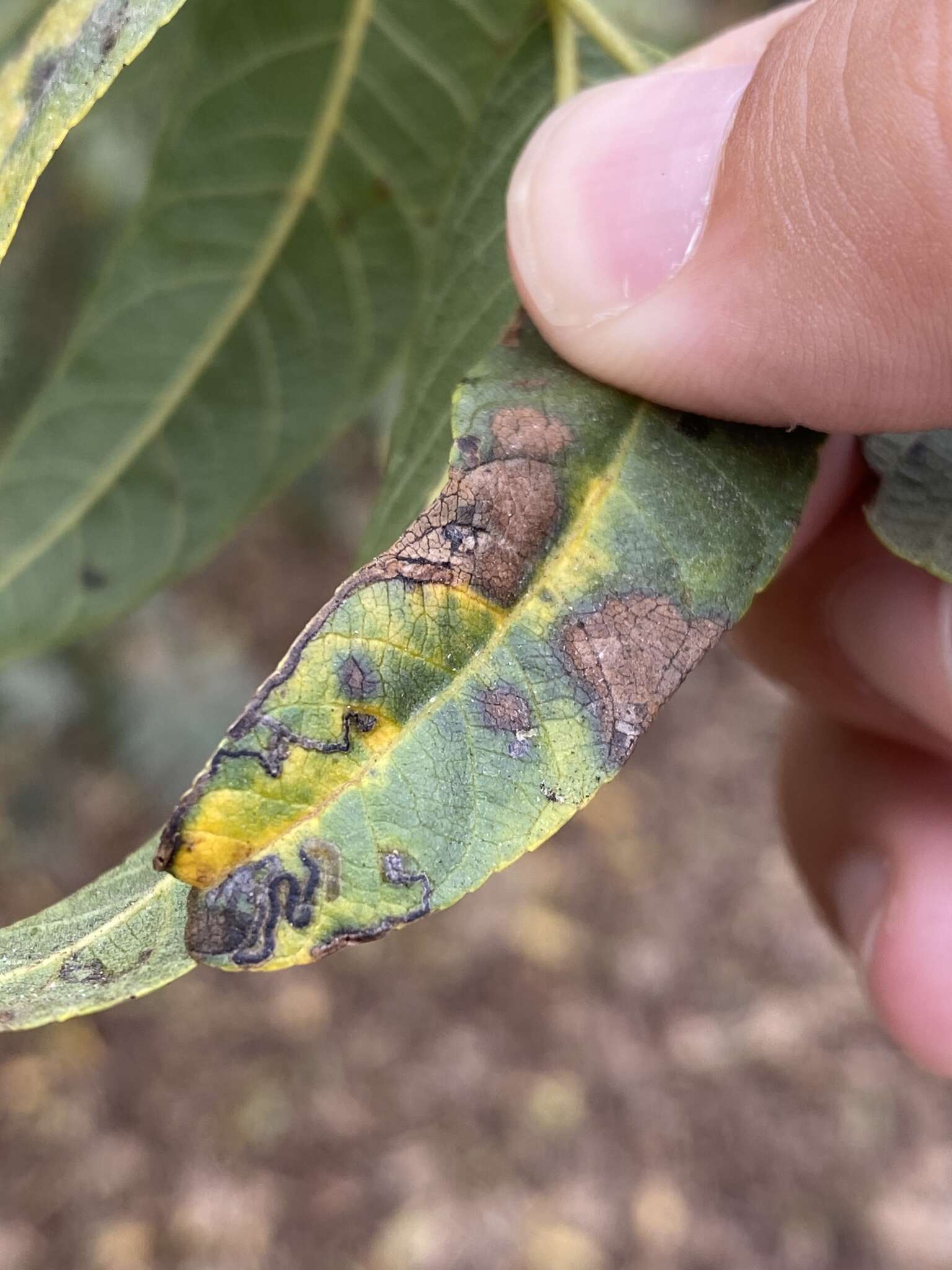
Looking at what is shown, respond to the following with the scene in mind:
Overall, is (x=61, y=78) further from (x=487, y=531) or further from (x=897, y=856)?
(x=897, y=856)

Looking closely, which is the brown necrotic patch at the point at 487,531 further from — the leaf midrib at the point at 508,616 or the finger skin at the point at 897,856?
the finger skin at the point at 897,856

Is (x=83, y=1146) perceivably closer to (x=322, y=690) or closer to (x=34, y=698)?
(x=34, y=698)

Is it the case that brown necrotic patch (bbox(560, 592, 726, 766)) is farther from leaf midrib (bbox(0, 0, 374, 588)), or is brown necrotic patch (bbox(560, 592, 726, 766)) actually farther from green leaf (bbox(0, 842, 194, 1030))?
leaf midrib (bbox(0, 0, 374, 588))

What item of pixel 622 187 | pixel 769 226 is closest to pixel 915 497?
pixel 769 226

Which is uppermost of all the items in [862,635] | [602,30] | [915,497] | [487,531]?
[602,30]

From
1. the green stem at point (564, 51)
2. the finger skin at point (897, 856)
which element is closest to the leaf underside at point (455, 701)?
the green stem at point (564, 51)

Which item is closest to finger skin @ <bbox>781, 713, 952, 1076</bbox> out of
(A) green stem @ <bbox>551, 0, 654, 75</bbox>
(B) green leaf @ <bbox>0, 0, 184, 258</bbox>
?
(A) green stem @ <bbox>551, 0, 654, 75</bbox>

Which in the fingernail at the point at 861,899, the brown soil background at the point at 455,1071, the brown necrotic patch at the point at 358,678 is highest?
the brown necrotic patch at the point at 358,678

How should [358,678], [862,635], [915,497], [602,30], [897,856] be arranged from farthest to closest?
[897,856] < [862,635] < [602,30] < [915,497] < [358,678]
